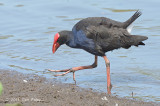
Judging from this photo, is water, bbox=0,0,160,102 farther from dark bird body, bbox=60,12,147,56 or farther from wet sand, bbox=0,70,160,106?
dark bird body, bbox=60,12,147,56

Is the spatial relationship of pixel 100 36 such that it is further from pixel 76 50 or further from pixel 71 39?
pixel 76 50

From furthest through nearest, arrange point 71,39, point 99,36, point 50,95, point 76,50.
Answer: point 76,50
point 71,39
point 99,36
point 50,95

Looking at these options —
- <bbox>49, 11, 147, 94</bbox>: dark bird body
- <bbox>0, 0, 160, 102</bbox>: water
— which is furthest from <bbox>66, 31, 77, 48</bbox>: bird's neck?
<bbox>0, 0, 160, 102</bbox>: water

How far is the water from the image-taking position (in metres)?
6.76

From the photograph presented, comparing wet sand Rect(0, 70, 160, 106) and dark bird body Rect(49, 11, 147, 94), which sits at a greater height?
dark bird body Rect(49, 11, 147, 94)

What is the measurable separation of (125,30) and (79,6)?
15.3 feet

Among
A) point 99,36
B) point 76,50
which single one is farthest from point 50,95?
point 76,50

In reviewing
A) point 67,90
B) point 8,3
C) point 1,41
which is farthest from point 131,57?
point 8,3

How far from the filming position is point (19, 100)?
517cm

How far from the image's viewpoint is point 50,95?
5.45 m

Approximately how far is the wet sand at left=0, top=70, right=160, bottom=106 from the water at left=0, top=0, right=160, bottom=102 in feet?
1.39

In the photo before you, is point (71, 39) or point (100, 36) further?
point (71, 39)

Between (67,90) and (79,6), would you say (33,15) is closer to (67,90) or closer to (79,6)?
(79,6)

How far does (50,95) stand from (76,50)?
123 inches
